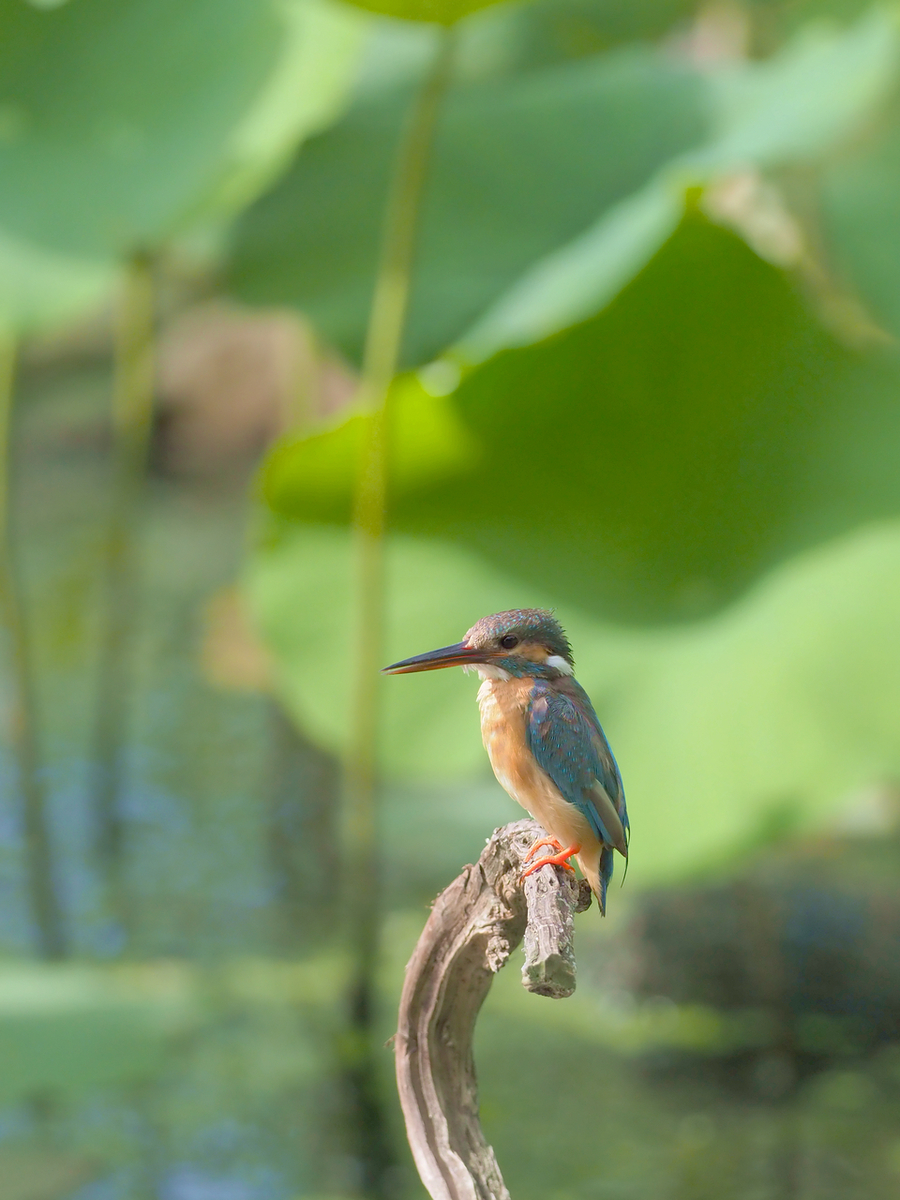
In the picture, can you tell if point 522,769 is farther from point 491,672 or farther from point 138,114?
point 138,114

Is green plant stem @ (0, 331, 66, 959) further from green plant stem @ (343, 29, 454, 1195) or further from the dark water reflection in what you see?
green plant stem @ (343, 29, 454, 1195)

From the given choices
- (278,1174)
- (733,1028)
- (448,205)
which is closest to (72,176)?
(448,205)

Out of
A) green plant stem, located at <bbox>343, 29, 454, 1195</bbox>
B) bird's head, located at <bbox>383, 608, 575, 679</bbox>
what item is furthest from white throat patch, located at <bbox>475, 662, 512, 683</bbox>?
green plant stem, located at <bbox>343, 29, 454, 1195</bbox>

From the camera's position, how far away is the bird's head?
31 cm

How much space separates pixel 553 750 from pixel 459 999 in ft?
0.22

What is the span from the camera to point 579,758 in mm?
352

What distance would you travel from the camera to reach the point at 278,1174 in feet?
5.01

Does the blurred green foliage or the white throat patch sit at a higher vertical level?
the blurred green foliage

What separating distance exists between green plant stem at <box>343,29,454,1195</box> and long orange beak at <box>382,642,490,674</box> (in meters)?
0.98

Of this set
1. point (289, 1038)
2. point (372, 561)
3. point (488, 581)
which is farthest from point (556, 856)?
point (289, 1038)

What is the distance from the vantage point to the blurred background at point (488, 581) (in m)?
1.27

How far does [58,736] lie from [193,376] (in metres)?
2.33

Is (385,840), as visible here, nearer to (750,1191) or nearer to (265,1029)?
(265,1029)

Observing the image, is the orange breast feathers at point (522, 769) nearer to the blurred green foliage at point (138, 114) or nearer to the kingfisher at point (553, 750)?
the kingfisher at point (553, 750)
